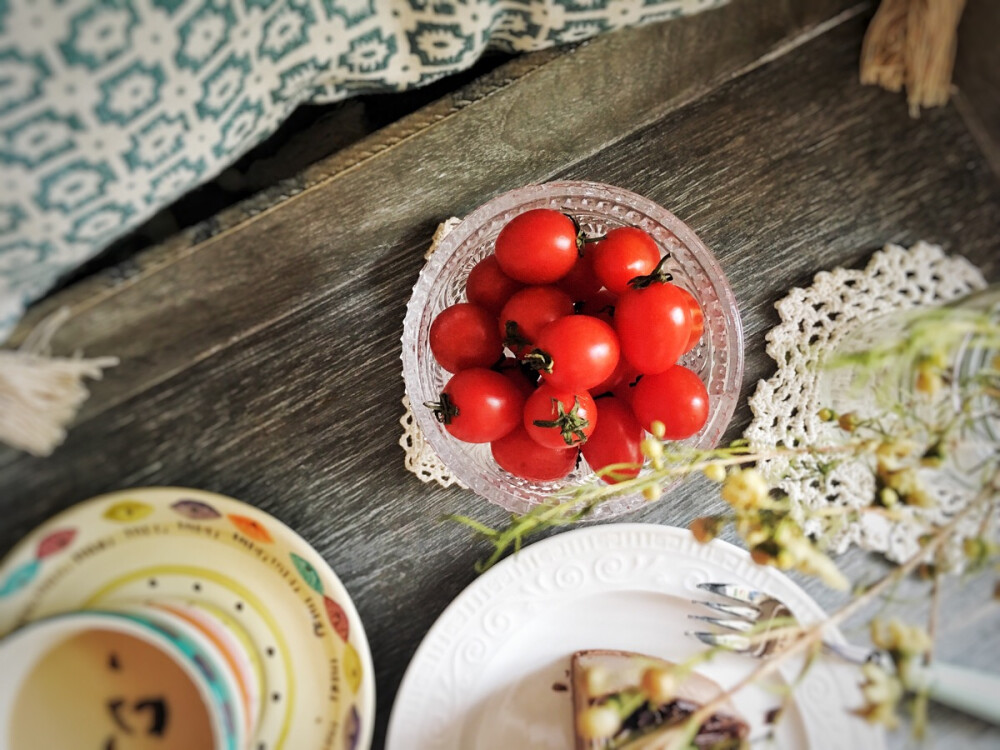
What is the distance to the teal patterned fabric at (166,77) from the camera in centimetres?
49

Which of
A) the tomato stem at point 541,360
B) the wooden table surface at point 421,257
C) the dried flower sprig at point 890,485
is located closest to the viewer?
the dried flower sprig at point 890,485

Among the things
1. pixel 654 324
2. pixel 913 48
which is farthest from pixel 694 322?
pixel 913 48

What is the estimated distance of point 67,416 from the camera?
0.64 m

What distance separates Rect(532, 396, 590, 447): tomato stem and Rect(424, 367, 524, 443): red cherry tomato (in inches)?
1.3

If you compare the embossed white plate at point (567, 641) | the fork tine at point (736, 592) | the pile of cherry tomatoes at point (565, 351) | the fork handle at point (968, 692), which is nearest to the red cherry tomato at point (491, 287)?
the pile of cherry tomatoes at point (565, 351)

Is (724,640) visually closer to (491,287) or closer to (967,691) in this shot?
(967,691)

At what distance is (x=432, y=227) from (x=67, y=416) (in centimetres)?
37

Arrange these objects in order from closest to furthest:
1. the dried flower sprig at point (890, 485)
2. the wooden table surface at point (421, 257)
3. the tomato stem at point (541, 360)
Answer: the dried flower sprig at point (890, 485)
the tomato stem at point (541, 360)
the wooden table surface at point (421, 257)

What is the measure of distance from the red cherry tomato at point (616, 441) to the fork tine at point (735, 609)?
0.18 m

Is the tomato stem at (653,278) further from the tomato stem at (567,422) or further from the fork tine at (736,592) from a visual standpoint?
the fork tine at (736,592)

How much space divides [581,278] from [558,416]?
0.48 ft

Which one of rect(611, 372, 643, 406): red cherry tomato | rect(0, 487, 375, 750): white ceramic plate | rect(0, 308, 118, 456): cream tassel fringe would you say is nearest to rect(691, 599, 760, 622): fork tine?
rect(611, 372, 643, 406): red cherry tomato

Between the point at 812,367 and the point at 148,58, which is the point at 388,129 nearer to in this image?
the point at 148,58

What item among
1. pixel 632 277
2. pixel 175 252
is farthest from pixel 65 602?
pixel 632 277
